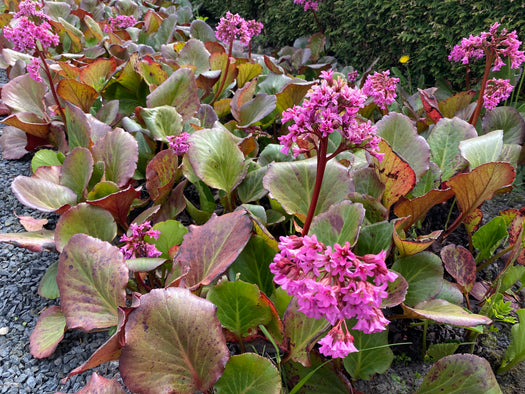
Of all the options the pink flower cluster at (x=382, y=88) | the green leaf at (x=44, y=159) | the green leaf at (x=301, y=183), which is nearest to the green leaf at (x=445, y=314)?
the green leaf at (x=301, y=183)

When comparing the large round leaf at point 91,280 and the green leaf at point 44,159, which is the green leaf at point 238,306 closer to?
the large round leaf at point 91,280

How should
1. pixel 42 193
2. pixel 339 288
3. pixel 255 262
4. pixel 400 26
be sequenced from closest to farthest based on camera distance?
pixel 339 288, pixel 255 262, pixel 42 193, pixel 400 26

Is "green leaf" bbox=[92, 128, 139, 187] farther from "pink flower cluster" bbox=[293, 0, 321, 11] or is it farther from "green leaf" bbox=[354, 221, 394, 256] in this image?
"pink flower cluster" bbox=[293, 0, 321, 11]

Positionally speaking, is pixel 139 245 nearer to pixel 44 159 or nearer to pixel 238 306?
pixel 238 306

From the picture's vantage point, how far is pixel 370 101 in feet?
7.13

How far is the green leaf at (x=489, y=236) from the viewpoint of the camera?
4.98 feet

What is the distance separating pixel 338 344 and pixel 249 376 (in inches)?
11.6

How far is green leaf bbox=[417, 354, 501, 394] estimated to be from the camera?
1072mm

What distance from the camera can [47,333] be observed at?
1307 mm

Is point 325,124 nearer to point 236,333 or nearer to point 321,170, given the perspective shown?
point 321,170

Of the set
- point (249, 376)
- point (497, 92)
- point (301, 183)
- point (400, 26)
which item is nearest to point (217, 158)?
point (301, 183)

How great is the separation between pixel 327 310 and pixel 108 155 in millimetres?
1235

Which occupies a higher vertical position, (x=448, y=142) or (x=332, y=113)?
(x=332, y=113)

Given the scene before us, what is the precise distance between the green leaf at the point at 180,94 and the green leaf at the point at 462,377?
1497 mm
